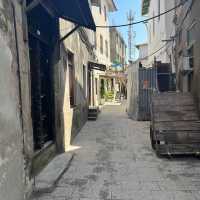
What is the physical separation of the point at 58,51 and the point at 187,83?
452cm

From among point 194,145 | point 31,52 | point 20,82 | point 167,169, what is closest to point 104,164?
point 167,169

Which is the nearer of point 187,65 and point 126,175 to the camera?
point 126,175

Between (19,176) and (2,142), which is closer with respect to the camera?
(2,142)

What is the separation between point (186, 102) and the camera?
28.0ft

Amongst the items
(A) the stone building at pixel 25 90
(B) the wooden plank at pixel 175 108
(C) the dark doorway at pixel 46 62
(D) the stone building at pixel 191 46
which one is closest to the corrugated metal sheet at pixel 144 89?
(D) the stone building at pixel 191 46

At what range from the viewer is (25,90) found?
4.78m

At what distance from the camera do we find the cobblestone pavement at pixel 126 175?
5.03m

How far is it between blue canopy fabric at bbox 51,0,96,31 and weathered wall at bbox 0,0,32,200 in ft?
8.38

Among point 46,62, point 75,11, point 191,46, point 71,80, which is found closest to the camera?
point 75,11

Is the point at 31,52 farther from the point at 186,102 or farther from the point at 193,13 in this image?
the point at 193,13

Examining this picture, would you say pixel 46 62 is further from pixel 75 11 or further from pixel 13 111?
pixel 13 111

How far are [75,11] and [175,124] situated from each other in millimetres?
3266

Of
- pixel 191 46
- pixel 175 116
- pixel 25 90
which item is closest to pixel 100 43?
pixel 191 46

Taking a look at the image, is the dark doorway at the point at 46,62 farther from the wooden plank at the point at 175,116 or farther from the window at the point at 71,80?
the window at the point at 71,80
